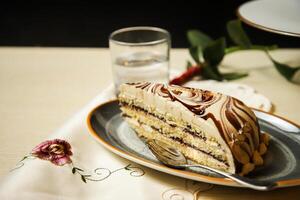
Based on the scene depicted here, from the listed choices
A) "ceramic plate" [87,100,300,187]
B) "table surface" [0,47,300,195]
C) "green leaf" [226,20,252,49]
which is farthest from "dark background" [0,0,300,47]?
"ceramic plate" [87,100,300,187]

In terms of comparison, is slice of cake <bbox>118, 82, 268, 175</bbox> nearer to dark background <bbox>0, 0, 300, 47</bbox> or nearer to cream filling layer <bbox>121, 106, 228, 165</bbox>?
cream filling layer <bbox>121, 106, 228, 165</bbox>

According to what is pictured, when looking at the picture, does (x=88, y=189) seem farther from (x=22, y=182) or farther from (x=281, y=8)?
(x=281, y=8)

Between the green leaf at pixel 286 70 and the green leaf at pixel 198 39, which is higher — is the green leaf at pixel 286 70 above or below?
below

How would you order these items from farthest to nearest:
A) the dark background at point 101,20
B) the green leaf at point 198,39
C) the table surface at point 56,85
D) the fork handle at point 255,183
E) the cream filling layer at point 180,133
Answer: the dark background at point 101,20 < the green leaf at point 198,39 < the table surface at point 56,85 < the cream filling layer at point 180,133 < the fork handle at point 255,183

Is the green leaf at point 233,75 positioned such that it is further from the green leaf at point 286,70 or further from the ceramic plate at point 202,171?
the ceramic plate at point 202,171

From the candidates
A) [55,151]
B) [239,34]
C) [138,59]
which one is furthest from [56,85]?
[239,34]

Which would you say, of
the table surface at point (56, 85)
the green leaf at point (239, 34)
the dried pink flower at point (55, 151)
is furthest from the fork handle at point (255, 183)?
the green leaf at point (239, 34)
